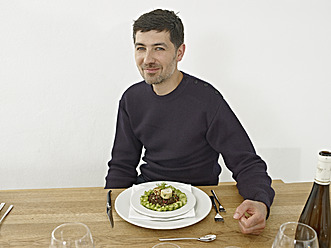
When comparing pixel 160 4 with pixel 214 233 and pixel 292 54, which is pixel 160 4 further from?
pixel 214 233

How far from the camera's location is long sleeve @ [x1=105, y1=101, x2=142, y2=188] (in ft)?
5.62

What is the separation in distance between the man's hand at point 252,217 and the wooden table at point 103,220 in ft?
0.08

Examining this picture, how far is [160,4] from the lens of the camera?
212 centimetres

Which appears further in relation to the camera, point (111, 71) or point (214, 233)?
point (111, 71)

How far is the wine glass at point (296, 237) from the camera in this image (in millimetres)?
689

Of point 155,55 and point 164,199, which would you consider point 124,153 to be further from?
point 164,199

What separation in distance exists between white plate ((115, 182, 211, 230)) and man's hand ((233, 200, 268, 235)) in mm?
113

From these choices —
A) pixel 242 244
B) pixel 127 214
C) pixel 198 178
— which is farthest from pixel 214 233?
pixel 198 178

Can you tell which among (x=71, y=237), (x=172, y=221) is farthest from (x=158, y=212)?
(x=71, y=237)

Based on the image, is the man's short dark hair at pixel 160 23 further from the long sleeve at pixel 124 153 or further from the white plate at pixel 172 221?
the white plate at pixel 172 221

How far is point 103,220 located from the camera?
1116mm

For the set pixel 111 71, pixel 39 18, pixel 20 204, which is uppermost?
pixel 39 18

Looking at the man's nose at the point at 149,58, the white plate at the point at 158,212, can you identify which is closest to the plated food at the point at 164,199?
the white plate at the point at 158,212

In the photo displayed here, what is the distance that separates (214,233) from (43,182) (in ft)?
5.41
